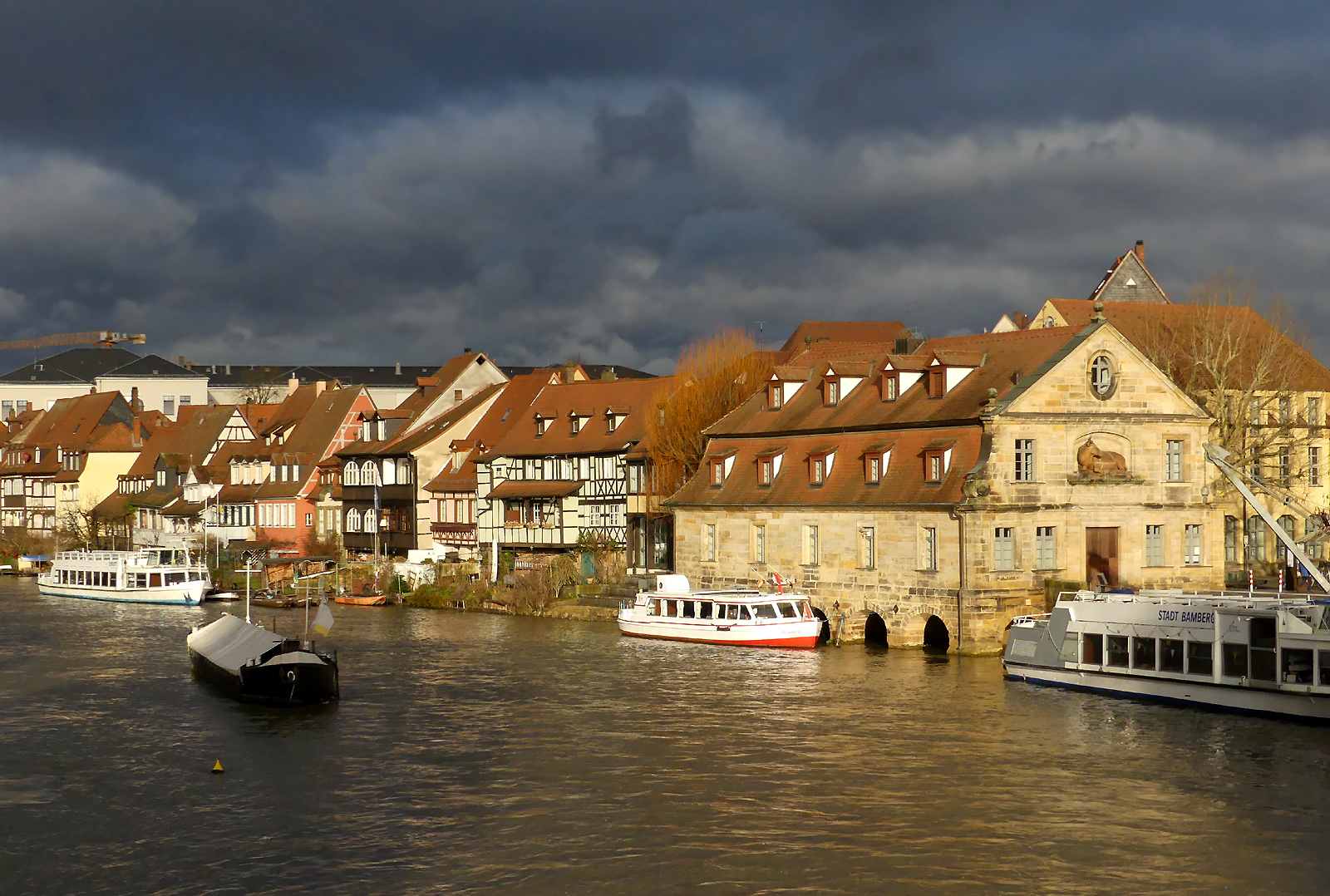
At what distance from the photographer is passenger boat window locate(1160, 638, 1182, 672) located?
4156 centimetres

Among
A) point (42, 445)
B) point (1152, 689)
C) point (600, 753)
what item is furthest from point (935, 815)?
point (42, 445)

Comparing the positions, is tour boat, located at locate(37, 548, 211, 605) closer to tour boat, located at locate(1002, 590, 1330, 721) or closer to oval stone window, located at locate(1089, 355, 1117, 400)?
oval stone window, located at locate(1089, 355, 1117, 400)

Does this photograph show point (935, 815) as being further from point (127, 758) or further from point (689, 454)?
point (689, 454)

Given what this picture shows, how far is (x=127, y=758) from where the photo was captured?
118ft

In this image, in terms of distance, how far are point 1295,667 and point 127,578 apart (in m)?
63.3

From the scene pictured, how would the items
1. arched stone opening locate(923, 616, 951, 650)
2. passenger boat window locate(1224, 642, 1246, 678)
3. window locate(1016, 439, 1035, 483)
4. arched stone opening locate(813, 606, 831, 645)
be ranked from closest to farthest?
passenger boat window locate(1224, 642, 1246, 678) → window locate(1016, 439, 1035, 483) → arched stone opening locate(923, 616, 951, 650) → arched stone opening locate(813, 606, 831, 645)

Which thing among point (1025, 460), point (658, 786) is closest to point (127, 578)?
point (1025, 460)

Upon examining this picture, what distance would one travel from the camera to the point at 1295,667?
126 feet

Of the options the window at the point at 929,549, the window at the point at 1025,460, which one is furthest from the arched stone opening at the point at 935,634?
the window at the point at 1025,460

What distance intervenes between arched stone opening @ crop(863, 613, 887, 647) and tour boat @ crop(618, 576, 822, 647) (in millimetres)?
1570

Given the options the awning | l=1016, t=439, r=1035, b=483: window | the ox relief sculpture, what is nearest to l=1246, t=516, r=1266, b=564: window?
the ox relief sculpture

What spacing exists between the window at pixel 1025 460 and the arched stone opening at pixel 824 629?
8567 millimetres

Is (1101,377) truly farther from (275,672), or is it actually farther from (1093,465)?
(275,672)

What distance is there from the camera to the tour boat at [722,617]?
53375mm
